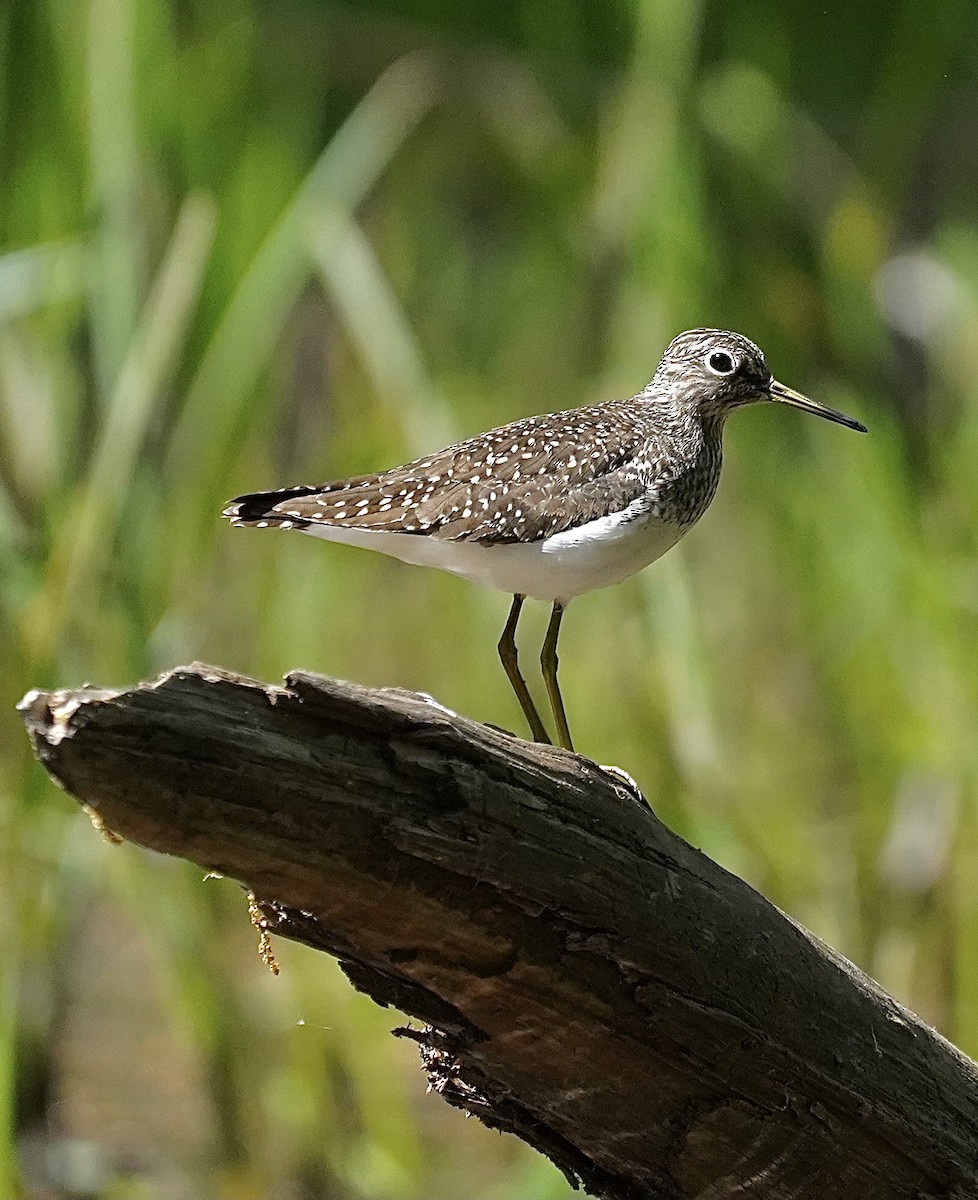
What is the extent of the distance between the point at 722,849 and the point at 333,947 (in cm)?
175

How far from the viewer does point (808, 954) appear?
4.97 ft

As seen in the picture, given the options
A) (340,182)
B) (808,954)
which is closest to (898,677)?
(340,182)

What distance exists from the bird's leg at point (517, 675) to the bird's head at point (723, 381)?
40cm

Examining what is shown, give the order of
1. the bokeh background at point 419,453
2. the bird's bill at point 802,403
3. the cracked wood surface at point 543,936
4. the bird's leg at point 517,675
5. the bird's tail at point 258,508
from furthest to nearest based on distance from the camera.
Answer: the bokeh background at point 419,453, the bird's bill at point 802,403, the bird's leg at point 517,675, the bird's tail at point 258,508, the cracked wood surface at point 543,936

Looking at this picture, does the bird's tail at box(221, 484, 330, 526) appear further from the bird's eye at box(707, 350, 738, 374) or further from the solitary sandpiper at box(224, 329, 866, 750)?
the bird's eye at box(707, 350, 738, 374)

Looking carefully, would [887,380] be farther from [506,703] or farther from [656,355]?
[506,703]

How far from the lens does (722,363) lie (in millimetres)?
2008

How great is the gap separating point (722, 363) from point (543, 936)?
1007 mm

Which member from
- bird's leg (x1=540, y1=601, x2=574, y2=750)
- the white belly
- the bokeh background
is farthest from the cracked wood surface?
the bokeh background

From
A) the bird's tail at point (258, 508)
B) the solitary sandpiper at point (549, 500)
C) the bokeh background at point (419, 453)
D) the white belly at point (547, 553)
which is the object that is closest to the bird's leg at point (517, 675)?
the solitary sandpiper at point (549, 500)

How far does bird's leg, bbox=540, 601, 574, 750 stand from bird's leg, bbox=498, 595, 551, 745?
0.03 meters

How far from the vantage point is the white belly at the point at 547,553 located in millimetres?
1738

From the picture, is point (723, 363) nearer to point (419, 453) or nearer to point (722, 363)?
point (722, 363)

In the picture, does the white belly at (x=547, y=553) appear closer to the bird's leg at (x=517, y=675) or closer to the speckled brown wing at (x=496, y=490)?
the speckled brown wing at (x=496, y=490)
